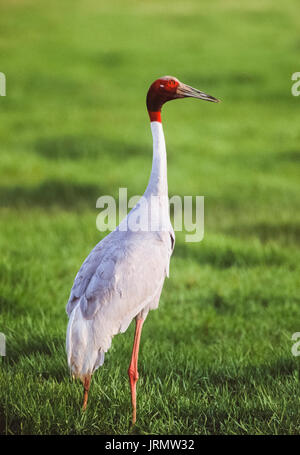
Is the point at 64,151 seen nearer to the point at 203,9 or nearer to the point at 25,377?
the point at 25,377

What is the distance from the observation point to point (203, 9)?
19391 millimetres

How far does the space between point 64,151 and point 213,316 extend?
275 inches

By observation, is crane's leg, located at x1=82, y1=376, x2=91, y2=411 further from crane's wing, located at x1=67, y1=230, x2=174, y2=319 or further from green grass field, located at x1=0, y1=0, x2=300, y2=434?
crane's wing, located at x1=67, y1=230, x2=174, y2=319

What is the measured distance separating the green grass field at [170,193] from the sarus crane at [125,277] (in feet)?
1.44

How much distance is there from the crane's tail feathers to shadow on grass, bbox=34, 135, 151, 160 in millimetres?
8294

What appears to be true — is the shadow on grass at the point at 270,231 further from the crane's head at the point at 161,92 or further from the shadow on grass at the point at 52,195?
the crane's head at the point at 161,92

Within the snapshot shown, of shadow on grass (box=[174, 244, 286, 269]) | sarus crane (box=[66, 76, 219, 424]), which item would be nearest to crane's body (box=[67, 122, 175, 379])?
sarus crane (box=[66, 76, 219, 424])

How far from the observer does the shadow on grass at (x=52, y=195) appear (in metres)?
9.61

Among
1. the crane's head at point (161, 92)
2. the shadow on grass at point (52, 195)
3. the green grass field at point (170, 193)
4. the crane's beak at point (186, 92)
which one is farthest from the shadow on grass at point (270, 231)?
the crane's head at point (161, 92)

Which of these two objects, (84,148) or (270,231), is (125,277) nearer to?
(270,231)

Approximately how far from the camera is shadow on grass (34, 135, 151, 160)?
11.7m

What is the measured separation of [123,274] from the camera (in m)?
3.54

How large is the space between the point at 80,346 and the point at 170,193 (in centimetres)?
673

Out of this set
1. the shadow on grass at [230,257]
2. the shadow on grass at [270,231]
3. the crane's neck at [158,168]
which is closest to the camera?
the crane's neck at [158,168]
